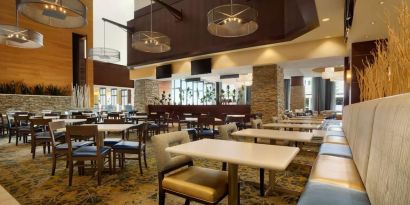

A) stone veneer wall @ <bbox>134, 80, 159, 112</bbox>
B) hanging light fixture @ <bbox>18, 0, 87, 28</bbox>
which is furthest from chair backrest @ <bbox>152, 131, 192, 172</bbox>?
stone veneer wall @ <bbox>134, 80, 159, 112</bbox>

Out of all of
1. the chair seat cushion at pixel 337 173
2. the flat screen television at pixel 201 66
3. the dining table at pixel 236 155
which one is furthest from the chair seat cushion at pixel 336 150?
the flat screen television at pixel 201 66

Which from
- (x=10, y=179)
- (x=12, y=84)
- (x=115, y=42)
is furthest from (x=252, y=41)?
(x=12, y=84)

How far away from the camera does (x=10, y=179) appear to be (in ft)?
11.3

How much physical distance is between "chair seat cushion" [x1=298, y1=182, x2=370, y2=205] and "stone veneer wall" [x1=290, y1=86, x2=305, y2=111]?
13.4m

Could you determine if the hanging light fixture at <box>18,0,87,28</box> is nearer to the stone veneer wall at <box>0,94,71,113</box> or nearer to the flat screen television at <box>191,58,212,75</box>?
the flat screen television at <box>191,58,212,75</box>

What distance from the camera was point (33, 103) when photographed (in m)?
9.88

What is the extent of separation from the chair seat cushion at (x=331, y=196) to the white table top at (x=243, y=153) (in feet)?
0.98

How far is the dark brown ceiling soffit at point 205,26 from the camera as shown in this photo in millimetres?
6051

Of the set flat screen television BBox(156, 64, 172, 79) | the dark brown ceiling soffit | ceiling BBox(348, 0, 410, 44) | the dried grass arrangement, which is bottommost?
the dried grass arrangement

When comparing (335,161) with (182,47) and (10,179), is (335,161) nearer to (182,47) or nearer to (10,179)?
(10,179)

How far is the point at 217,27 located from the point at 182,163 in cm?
337

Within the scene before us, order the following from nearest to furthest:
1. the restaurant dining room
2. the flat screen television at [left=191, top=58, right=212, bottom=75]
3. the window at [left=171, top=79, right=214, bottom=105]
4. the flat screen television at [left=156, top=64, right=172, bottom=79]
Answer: the restaurant dining room
the flat screen television at [left=191, top=58, right=212, bottom=75]
the flat screen television at [left=156, top=64, right=172, bottom=79]
the window at [left=171, top=79, right=214, bottom=105]

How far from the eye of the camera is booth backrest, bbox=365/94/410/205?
927 millimetres

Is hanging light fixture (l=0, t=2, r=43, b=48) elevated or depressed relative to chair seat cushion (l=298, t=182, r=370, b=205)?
elevated
